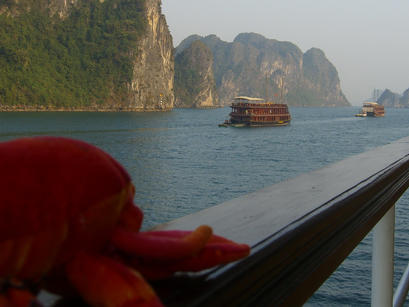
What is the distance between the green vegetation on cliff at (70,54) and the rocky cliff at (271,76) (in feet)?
241

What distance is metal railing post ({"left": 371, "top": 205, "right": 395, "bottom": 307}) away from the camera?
3.73ft

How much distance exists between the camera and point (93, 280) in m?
0.35

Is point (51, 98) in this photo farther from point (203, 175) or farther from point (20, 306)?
point (20, 306)

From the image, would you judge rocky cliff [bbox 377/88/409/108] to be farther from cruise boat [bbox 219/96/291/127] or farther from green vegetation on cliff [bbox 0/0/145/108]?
cruise boat [bbox 219/96/291/127]

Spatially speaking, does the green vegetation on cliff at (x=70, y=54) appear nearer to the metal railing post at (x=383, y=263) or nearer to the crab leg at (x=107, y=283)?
the metal railing post at (x=383, y=263)

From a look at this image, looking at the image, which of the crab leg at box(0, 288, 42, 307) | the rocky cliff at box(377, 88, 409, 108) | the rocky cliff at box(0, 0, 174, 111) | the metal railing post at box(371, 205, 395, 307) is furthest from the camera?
the rocky cliff at box(377, 88, 409, 108)

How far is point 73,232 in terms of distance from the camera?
354 millimetres

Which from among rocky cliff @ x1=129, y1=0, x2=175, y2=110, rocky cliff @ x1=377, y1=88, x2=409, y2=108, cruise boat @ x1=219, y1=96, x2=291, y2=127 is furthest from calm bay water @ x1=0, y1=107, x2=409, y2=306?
rocky cliff @ x1=377, y1=88, x2=409, y2=108

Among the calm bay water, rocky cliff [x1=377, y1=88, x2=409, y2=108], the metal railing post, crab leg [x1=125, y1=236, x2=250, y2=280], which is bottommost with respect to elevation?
the calm bay water

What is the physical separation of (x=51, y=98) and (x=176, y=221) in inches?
2908

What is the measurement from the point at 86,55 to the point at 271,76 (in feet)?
353

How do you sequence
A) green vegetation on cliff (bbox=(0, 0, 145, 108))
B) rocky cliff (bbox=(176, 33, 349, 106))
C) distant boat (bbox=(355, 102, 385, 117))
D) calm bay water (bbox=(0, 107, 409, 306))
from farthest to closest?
rocky cliff (bbox=(176, 33, 349, 106))
distant boat (bbox=(355, 102, 385, 117))
green vegetation on cliff (bbox=(0, 0, 145, 108))
calm bay water (bbox=(0, 107, 409, 306))

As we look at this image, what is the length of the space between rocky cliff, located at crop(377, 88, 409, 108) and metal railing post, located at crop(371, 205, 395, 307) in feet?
589

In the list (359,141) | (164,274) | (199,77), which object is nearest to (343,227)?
(164,274)
